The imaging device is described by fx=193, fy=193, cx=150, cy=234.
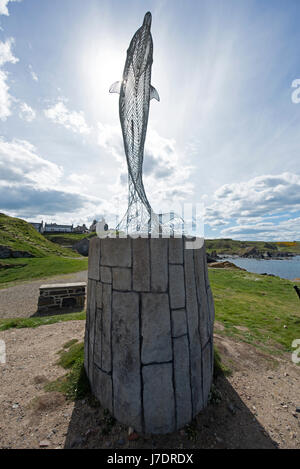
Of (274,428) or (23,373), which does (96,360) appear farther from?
(274,428)

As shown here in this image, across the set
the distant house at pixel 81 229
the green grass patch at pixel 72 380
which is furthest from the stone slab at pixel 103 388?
the distant house at pixel 81 229

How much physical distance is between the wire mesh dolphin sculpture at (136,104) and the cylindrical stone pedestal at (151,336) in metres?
1.80

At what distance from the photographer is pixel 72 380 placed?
125 inches

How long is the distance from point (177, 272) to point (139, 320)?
0.76m

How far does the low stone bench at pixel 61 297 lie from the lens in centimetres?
737

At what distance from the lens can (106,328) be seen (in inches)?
103

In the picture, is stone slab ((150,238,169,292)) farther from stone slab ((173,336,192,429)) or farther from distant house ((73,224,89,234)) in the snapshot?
distant house ((73,224,89,234))

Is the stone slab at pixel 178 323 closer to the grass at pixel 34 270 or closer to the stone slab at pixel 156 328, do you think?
the stone slab at pixel 156 328

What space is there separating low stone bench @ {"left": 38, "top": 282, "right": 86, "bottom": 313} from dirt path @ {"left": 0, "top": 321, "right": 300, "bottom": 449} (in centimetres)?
360

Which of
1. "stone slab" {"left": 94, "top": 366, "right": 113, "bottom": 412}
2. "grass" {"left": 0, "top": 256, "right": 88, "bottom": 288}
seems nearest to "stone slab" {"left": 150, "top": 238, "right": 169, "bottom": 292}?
"stone slab" {"left": 94, "top": 366, "right": 113, "bottom": 412}

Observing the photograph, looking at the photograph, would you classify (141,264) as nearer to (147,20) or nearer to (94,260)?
(94,260)

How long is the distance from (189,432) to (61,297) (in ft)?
21.8

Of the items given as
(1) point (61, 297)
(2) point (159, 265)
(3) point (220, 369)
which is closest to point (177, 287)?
(2) point (159, 265)
